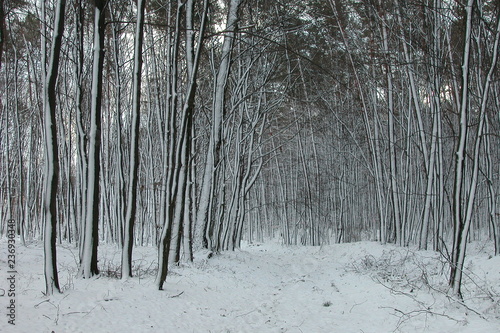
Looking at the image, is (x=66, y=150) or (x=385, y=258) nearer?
(x=385, y=258)

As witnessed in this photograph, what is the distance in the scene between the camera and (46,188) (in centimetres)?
380

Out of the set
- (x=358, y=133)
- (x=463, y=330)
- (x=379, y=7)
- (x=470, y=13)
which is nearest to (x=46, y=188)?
(x=463, y=330)

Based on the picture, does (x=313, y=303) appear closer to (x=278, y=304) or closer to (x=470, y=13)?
(x=278, y=304)

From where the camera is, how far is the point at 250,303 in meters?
5.31

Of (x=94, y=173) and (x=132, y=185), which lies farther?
(x=132, y=185)

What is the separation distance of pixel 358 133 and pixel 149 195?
950 centimetres

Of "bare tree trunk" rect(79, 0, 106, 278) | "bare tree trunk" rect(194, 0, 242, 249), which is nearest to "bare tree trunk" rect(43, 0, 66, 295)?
"bare tree trunk" rect(79, 0, 106, 278)

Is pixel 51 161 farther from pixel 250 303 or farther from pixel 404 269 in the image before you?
pixel 404 269

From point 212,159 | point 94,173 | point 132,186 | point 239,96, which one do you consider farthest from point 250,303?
point 239,96

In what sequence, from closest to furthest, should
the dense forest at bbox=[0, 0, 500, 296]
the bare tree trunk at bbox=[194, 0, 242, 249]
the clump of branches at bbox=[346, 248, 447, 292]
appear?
the dense forest at bbox=[0, 0, 500, 296], the clump of branches at bbox=[346, 248, 447, 292], the bare tree trunk at bbox=[194, 0, 242, 249]

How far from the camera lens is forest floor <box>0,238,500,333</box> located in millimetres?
3289

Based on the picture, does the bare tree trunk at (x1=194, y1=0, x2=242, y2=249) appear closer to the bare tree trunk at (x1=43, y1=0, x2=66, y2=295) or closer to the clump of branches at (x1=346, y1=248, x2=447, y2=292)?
the clump of branches at (x1=346, y1=248, x2=447, y2=292)

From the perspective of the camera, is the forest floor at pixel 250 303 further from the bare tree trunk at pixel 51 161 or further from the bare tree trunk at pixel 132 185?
the bare tree trunk at pixel 51 161

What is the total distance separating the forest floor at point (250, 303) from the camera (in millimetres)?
3289
